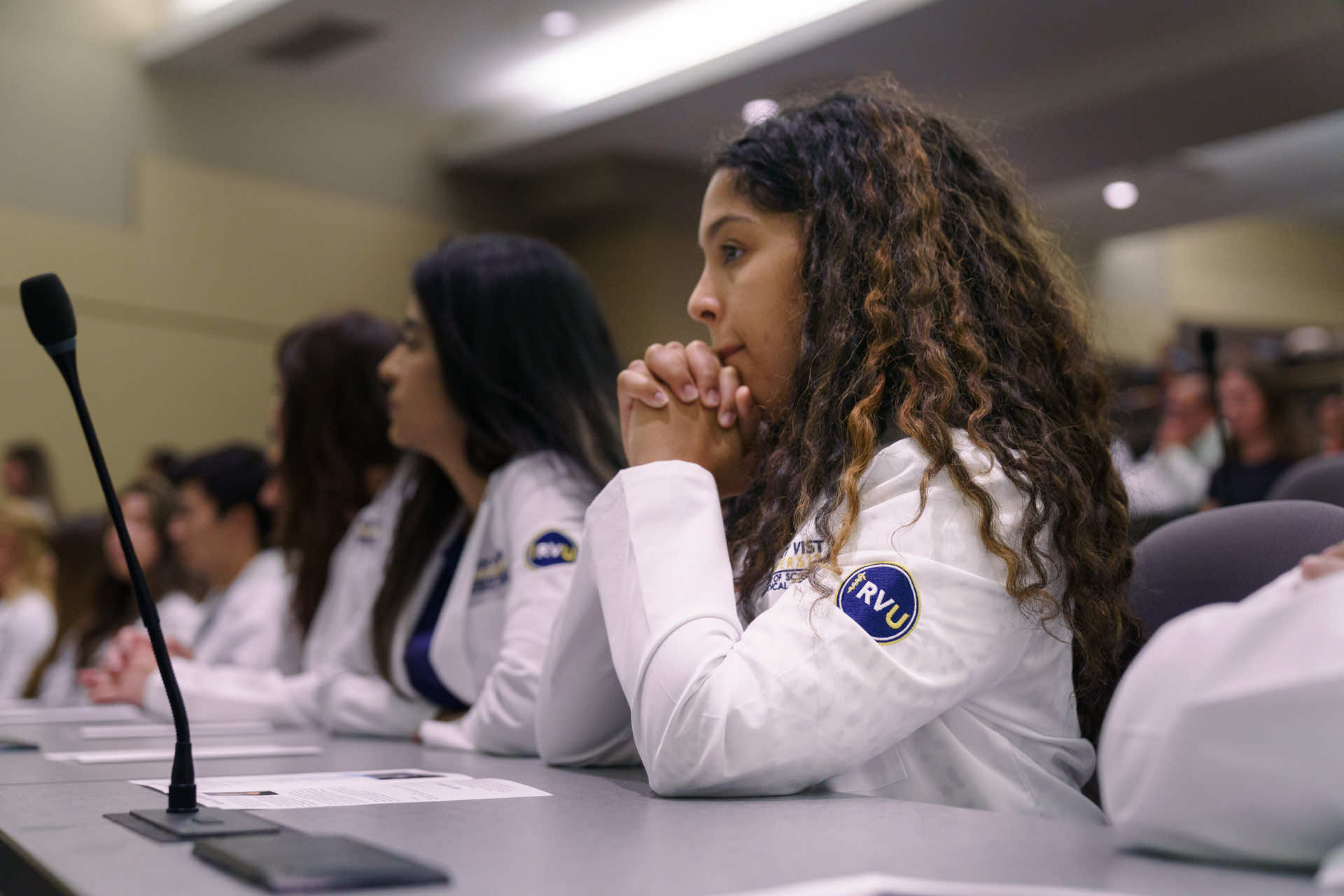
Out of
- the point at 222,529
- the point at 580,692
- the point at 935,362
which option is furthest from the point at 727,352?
the point at 222,529

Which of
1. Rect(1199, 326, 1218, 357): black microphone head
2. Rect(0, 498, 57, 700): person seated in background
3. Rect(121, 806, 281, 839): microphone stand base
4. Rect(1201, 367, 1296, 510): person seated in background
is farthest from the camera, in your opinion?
Rect(1201, 367, 1296, 510): person seated in background

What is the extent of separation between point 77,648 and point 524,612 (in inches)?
105

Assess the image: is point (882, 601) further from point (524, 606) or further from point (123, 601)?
point (123, 601)

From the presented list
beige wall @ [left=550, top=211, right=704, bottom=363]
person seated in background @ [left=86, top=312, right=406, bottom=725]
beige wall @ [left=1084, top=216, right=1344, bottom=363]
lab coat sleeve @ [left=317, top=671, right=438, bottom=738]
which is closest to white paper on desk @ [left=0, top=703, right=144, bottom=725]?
person seated in background @ [left=86, top=312, right=406, bottom=725]

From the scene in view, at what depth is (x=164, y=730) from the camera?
2.08 meters

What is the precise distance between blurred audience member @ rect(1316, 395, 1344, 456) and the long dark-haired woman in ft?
10.8

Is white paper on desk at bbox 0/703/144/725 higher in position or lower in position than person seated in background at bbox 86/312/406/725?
lower

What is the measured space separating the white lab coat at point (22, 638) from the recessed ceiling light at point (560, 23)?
3425 mm

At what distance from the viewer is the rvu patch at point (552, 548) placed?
2016 millimetres

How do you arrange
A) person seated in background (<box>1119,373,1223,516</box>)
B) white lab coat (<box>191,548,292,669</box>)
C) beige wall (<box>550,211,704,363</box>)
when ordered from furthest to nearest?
beige wall (<box>550,211,704,363</box>) → person seated in background (<box>1119,373,1223,516</box>) → white lab coat (<box>191,548,292,669</box>)

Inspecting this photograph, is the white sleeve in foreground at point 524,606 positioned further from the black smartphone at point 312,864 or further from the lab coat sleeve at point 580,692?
the black smartphone at point 312,864

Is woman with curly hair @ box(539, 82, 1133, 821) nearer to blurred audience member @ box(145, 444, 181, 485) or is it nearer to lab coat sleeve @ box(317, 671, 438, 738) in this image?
lab coat sleeve @ box(317, 671, 438, 738)

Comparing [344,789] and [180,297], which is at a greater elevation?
[180,297]

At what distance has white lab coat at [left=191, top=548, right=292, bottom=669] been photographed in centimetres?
348
